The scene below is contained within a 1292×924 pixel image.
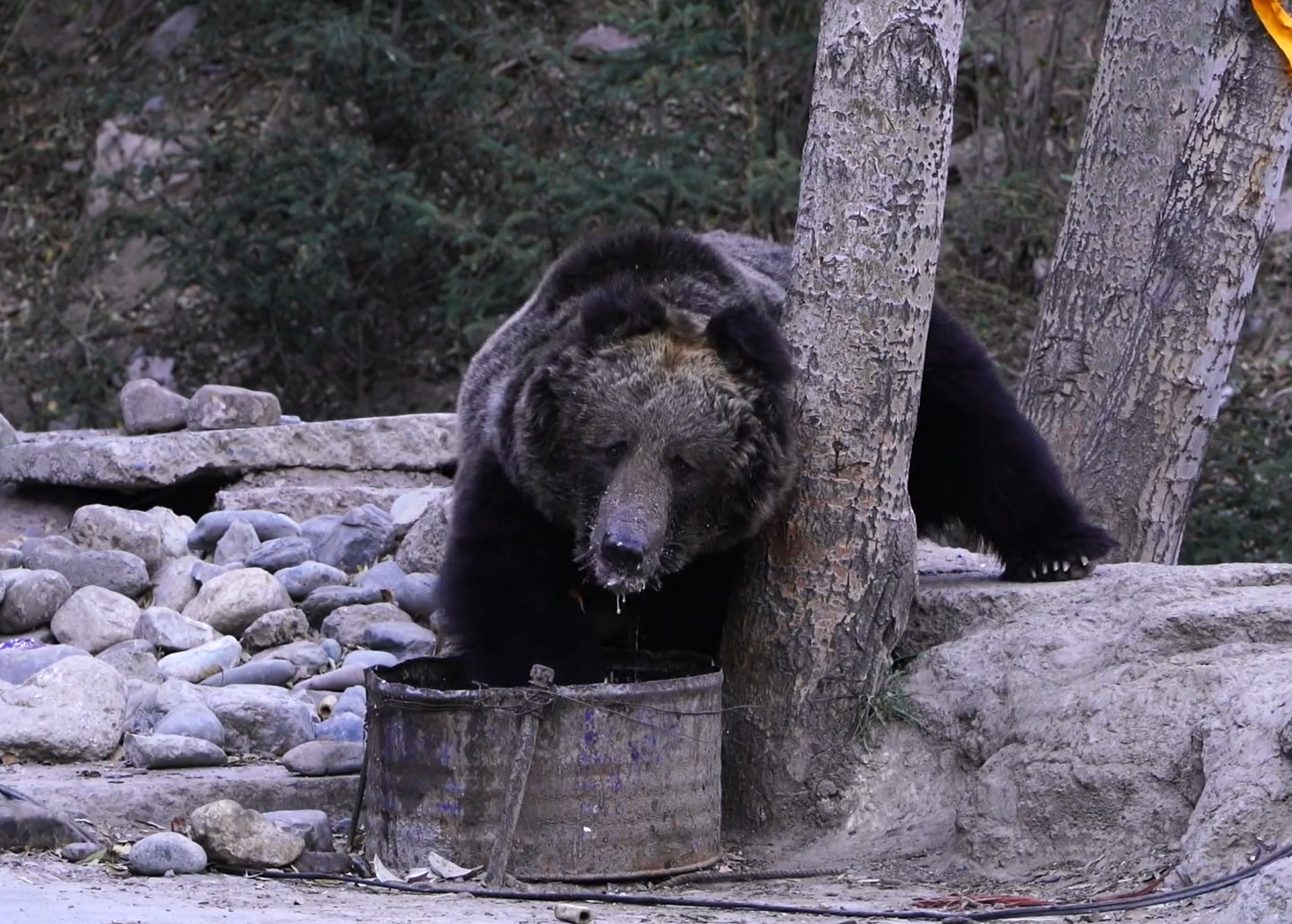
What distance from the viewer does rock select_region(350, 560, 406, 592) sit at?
6.48 metres

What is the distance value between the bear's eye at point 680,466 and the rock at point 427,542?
2.31 meters

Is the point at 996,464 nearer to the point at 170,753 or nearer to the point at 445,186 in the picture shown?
the point at 170,753

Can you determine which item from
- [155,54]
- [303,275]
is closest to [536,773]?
[303,275]

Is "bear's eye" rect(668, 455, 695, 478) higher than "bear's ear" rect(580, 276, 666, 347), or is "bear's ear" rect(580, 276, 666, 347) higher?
"bear's ear" rect(580, 276, 666, 347)

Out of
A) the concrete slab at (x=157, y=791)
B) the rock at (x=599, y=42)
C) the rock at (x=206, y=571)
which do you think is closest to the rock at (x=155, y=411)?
the rock at (x=206, y=571)

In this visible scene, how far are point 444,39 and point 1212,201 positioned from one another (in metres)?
7.89

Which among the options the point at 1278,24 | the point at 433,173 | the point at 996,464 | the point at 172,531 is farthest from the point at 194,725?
the point at 433,173

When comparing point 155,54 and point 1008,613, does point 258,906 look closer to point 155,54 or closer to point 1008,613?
point 1008,613

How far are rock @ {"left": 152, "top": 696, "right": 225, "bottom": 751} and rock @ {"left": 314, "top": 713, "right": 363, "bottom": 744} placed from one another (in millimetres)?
308

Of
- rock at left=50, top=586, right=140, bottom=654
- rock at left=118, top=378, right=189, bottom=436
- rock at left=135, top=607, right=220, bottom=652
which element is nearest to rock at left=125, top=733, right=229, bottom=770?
rock at left=135, top=607, right=220, bottom=652

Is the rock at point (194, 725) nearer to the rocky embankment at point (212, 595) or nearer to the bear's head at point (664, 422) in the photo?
the rocky embankment at point (212, 595)

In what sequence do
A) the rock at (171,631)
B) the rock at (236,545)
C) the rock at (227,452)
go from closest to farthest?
1. the rock at (171,631)
2. the rock at (236,545)
3. the rock at (227,452)

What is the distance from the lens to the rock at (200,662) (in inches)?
224

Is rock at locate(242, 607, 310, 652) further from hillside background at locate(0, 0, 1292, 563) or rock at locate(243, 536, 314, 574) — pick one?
hillside background at locate(0, 0, 1292, 563)
